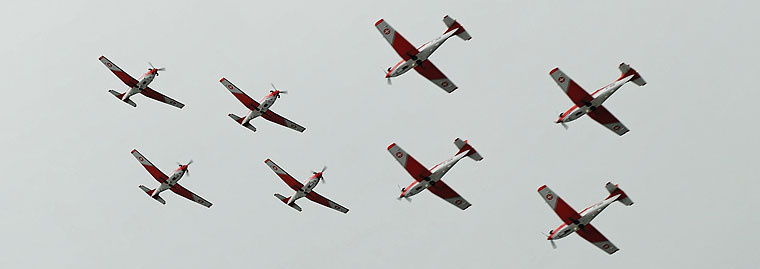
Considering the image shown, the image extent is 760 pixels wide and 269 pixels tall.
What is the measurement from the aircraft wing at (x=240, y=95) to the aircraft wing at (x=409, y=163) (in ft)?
53.9

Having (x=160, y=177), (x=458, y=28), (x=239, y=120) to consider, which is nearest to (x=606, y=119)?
(x=458, y=28)

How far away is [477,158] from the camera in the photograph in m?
88.4

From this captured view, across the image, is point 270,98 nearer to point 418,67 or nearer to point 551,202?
point 418,67

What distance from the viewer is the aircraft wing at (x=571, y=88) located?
85812 millimetres

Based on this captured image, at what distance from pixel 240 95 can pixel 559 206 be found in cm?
2920

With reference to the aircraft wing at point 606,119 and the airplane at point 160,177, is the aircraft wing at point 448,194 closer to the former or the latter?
the aircraft wing at point 606,119

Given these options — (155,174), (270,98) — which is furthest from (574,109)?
(155,174)

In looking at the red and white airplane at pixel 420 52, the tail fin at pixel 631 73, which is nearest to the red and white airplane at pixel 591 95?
the tail fin at pixel 631 73

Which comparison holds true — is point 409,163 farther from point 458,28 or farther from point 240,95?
point 240,95

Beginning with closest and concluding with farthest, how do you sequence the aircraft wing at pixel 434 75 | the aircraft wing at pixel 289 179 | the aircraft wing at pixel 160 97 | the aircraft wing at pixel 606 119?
1. the aircraft wing at pixel 606 119
2. the aircraft wing at pixel 434 75
3. the aircraft wing at pixel 289 179
4. the aircraft wing at pixel 160 97

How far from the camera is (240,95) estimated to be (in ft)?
327

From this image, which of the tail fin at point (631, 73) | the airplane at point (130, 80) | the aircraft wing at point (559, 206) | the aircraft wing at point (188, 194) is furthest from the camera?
the aircraft wing at point (188, 194)

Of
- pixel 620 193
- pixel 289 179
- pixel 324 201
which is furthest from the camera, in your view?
pixel 324 201

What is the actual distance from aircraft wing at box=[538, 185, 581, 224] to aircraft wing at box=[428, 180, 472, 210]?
7494 millimetres
